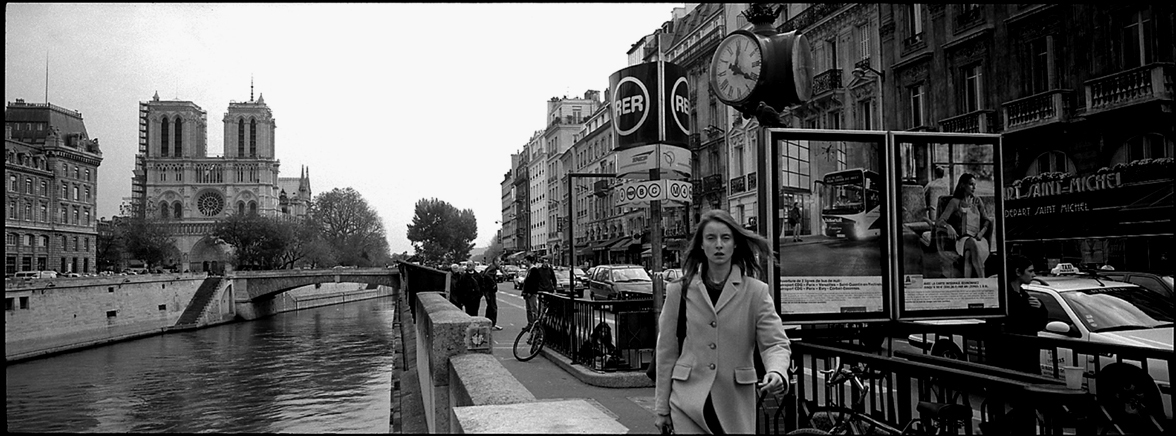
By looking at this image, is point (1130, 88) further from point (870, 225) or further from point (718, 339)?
point (718, 339)

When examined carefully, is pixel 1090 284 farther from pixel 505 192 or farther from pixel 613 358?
pixel 505 192

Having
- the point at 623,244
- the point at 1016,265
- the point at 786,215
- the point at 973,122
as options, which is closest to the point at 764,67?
the point at 786,215

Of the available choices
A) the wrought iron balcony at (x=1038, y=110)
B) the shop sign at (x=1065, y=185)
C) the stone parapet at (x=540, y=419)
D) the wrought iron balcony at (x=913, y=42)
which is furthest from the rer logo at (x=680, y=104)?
the wrought iron balcony at (x=913, y=42)

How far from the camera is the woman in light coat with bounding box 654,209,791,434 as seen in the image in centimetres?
329

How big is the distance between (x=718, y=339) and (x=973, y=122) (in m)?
21.0

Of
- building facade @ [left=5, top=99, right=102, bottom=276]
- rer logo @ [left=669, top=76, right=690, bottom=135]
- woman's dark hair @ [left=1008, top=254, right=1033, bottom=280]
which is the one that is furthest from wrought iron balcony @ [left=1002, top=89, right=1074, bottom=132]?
building facade @ [left=5, top=99, right=102, bottom=276]

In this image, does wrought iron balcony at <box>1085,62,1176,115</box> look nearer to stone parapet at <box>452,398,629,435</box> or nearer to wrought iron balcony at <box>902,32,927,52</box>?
wrought iron balcony at <box>902,32,927,52</box>

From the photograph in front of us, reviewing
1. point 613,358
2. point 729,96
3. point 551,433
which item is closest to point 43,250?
point 613,358

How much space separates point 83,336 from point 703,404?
52.0 m

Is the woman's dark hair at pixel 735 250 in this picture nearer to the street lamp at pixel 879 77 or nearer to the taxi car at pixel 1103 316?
the taxi car at pixel 1103 316

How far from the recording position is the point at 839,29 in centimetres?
2881

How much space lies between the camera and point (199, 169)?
146 metres

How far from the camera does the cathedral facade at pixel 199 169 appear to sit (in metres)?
141

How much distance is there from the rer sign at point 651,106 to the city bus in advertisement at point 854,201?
465 cm
